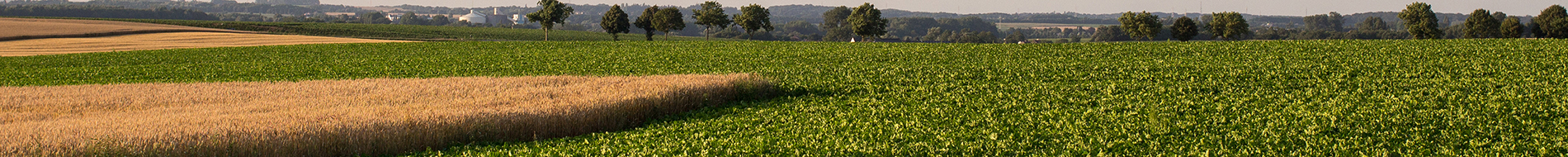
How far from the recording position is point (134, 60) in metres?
45.6

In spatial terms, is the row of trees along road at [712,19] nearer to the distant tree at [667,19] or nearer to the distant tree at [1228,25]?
the distant tree at [667,19]

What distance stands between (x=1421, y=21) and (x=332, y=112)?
76.0m

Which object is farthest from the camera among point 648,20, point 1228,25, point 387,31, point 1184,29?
point 387,31

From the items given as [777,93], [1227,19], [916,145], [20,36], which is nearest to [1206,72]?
[777,93]

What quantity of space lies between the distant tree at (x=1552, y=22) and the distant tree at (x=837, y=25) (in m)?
67.7

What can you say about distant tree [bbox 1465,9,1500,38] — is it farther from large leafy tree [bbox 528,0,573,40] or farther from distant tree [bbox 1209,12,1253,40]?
large leafy tree [bbox 528,0,573,40]

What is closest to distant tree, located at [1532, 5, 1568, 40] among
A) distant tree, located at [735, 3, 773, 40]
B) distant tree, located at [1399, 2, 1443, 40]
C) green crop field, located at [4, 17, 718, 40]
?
distant tree, located at [1399, 2, 1443, 40]

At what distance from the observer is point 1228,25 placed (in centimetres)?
6762

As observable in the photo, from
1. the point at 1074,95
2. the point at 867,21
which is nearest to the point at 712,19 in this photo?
the point at 867,21

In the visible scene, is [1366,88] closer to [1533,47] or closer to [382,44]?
[1533,47]

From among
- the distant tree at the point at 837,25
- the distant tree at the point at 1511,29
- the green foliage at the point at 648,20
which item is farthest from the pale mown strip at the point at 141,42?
the distant tree at the point at 1511,29

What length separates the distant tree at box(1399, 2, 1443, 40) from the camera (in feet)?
236

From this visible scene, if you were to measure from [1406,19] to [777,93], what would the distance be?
67.3 metres

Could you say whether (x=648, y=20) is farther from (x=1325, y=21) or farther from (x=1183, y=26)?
(x=1325, y=21)
